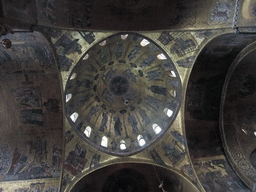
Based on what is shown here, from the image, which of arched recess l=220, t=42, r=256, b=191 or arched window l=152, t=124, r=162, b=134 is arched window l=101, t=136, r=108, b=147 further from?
arched recess l=220, t=42, r=256, b=191

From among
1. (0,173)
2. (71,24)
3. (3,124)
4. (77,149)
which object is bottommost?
(0,173)

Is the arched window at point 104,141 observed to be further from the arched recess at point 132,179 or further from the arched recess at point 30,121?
the arched recess at point 30,121

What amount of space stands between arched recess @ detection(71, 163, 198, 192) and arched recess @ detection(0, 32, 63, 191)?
7.51 ft

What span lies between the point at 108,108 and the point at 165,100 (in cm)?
431

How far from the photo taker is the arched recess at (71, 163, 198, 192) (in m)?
12.6

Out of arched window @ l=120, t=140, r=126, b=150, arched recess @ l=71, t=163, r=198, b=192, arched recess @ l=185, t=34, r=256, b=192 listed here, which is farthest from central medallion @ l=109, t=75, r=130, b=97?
arched recess @ l=71, t=163, r=198, b=192

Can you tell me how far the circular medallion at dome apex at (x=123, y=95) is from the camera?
41.8ft

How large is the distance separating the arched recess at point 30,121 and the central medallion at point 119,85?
16.6 ft

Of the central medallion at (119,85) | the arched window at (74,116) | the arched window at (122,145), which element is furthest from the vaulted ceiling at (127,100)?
the central medallion at (119,85)

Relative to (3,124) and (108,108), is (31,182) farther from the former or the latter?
(108,108)

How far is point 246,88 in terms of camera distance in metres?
12.2

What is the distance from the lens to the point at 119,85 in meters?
15.7

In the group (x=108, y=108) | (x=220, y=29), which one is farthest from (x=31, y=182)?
(x=220, y=29)

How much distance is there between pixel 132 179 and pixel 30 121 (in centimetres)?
731
